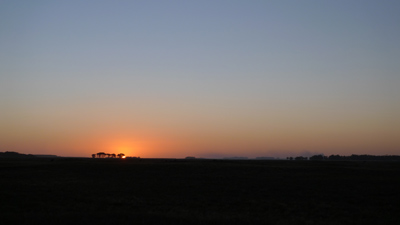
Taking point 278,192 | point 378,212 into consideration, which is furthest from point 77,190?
point 378,212

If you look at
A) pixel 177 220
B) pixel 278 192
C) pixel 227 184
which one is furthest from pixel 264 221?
pixel 227 184

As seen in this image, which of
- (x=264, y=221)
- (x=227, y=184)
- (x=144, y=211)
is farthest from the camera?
(x=227, y=184)

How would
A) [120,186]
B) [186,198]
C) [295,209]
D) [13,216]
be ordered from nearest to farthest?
[13,216] < [295,209] < [186,198] < [120,186]

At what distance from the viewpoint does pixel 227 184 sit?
1806 inches

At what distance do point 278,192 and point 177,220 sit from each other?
1796 centimetres

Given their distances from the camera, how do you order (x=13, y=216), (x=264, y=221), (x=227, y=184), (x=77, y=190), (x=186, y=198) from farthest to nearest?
(x=227, y=184) < (x=77, y=190) < (x=186, y=198) < (x=264, y=221) < (x=13, y=216)

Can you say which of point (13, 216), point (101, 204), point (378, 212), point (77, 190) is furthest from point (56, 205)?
point (378, 212)

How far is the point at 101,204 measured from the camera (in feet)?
98.5

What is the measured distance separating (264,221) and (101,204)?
43.8 feet

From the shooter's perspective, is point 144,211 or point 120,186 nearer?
point 144,211

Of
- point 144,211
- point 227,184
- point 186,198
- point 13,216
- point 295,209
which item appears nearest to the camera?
point 13,216

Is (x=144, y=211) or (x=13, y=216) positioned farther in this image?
(x=144, y=211)

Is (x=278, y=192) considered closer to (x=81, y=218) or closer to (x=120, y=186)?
(x=120, y=186)

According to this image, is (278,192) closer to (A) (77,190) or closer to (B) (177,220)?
(B) (177,220)
